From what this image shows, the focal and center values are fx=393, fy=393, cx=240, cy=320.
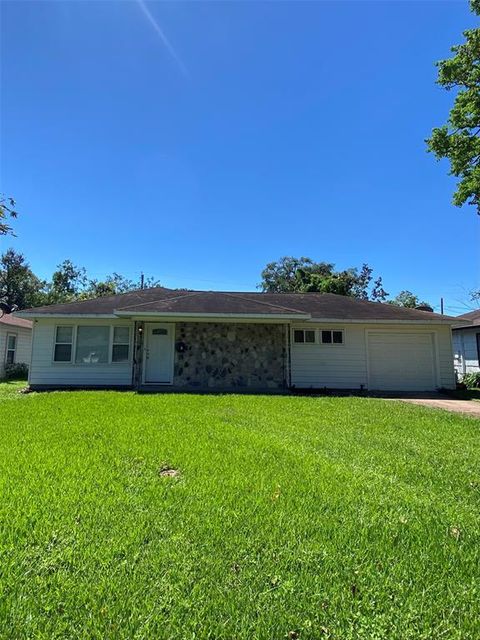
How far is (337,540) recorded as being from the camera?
2.88 metres

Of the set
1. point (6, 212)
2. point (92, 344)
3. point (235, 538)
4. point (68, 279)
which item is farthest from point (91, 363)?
point (68, 279)

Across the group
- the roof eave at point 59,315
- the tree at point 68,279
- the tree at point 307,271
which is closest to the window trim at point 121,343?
the roof eave at point 59,315

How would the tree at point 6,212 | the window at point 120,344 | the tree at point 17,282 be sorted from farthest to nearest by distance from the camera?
1. the tree at point 17,282
2. the window at point 120,344
3. the tree at point 6,212

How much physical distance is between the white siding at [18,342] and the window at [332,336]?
15.1 m

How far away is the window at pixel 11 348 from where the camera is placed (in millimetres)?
19812

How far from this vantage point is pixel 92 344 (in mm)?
14203

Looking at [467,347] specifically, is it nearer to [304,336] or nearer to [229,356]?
[304,336]

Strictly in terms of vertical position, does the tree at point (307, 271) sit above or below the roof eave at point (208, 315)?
above

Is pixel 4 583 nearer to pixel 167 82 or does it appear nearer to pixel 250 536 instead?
pixel 250 536

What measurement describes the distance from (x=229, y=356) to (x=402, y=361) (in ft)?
21.6

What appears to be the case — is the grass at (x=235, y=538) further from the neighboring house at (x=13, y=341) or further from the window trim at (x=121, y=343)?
the neighboring house at (x=13, y=341)

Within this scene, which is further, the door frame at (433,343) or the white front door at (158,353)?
the door frame at (433,343)

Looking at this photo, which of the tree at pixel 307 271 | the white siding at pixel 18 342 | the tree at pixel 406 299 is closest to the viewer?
the white siding at pixel 18 342

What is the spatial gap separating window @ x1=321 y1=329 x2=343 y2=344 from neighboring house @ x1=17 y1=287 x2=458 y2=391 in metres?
0.04
